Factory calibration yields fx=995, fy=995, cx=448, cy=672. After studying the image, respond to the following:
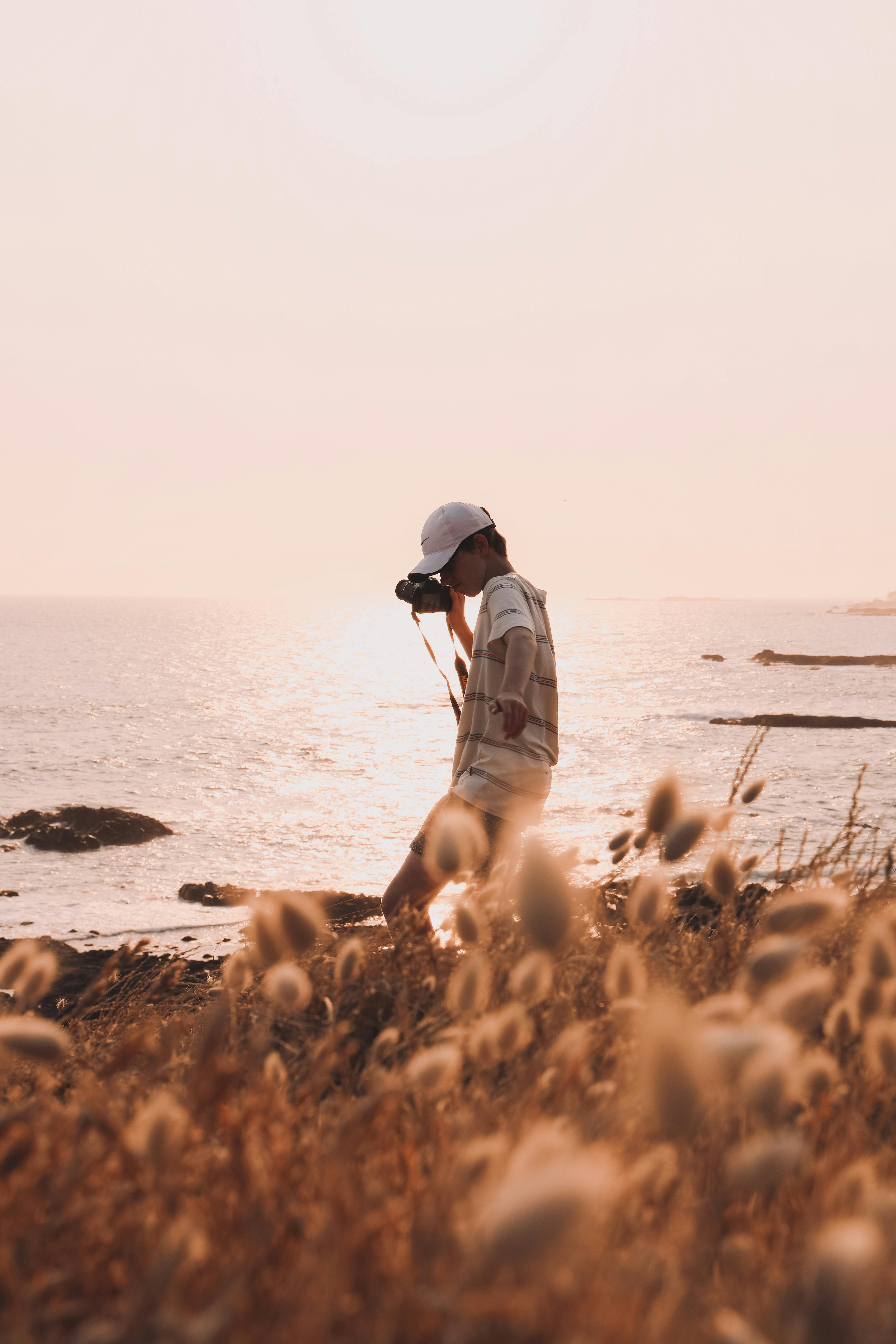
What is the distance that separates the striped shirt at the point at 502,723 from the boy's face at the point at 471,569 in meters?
0.04

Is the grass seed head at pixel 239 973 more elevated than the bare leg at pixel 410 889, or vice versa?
the grass seed head at pixel 239 973

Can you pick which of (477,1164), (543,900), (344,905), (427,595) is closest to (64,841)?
(344,905)

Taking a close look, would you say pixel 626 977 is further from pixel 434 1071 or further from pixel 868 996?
pixel 434 1071

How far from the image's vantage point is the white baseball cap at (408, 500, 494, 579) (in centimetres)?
341

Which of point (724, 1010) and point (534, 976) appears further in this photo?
point (534, 976)

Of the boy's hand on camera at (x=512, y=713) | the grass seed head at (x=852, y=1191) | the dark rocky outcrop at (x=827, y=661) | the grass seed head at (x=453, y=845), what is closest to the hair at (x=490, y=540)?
the boy's hand on camera at (x=512, y=713)

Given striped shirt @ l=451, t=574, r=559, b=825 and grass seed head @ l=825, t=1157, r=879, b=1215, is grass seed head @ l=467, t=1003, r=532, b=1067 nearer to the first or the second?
grass seed head @ l=825, t=1157, r=879, b=1215

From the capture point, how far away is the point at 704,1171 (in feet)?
5.00

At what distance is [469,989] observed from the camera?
1.64 m

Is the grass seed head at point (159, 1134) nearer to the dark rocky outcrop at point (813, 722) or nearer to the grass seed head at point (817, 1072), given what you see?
the grass seed head at point (817, 1072)

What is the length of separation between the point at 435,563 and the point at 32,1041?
232 centimetres

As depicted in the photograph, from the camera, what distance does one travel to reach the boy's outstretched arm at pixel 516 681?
3.06 meters

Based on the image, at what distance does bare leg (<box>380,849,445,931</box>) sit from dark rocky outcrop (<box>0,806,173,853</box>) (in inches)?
388

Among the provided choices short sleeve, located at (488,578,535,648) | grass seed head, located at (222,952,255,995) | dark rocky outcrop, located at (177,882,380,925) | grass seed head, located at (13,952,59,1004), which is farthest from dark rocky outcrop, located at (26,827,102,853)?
grass seed head, located at (13,952,59,1004)
